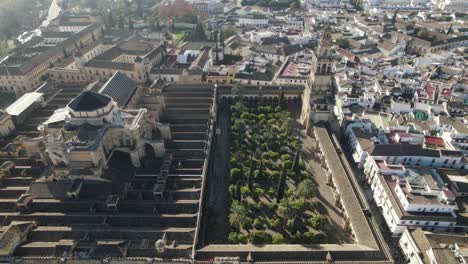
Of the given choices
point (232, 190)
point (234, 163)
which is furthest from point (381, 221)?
point (234, 163)

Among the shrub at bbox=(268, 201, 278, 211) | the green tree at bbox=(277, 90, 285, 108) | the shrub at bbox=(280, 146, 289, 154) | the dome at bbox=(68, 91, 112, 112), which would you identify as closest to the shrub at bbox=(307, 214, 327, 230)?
the shrub at bbox=(268, 201, 278, 211)

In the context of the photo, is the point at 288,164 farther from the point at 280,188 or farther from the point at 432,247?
the point at 432,247

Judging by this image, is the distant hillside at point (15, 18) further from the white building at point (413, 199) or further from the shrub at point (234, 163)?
the white building at point (413, 199)

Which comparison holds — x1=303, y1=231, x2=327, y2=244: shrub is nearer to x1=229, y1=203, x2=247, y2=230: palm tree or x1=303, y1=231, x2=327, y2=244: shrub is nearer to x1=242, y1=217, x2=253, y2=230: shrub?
x1=242, y1=217, x2=253, y2=230: shrub

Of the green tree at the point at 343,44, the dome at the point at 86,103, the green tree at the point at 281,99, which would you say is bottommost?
the green tree at the point at 281,99

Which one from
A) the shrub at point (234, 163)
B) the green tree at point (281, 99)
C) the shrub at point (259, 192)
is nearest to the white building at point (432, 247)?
the shrub at point (259, 192)

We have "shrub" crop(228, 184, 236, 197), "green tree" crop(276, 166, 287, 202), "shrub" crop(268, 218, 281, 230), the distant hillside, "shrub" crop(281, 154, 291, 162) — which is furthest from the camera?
the distant hillside
